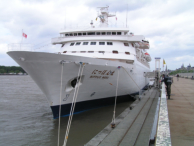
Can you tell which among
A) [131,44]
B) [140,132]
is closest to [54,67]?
[140,132]

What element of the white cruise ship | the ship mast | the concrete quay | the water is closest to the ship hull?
the white cruise ship

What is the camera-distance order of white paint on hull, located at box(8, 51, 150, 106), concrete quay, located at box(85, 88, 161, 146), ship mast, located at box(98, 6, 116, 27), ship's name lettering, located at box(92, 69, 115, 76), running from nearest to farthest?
concrete quay, located at box(85, 88, 161, 146)
white paint on hull, located at box(8, 51, 150, 106)
ship's name lettering, located at box(92, 69, 115, 76)
ship mast, located at box(98, 6, 116, 27)

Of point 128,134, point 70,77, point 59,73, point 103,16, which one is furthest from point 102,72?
point 103,16

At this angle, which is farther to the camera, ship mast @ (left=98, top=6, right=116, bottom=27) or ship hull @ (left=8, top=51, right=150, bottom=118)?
ship mast @ (left=98, top=6, right=116, bottom=27)

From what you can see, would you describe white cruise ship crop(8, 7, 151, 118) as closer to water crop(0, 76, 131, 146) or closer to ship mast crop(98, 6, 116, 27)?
water crop(0, 76, 131, 146)

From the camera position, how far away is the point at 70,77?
8805mm

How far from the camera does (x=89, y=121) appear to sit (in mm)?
9633

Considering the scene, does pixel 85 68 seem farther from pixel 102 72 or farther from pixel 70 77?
pixel 102 72

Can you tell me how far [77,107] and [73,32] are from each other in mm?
6414

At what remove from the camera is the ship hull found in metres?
8.03

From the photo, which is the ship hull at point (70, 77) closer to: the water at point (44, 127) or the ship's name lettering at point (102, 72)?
the ship's name lettering at point (102, 72)

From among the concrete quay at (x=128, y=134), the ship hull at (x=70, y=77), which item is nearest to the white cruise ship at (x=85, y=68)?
the ship hull at (x=70, y=77)

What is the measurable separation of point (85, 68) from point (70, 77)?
33.2 inches

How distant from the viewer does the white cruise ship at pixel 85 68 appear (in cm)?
817
